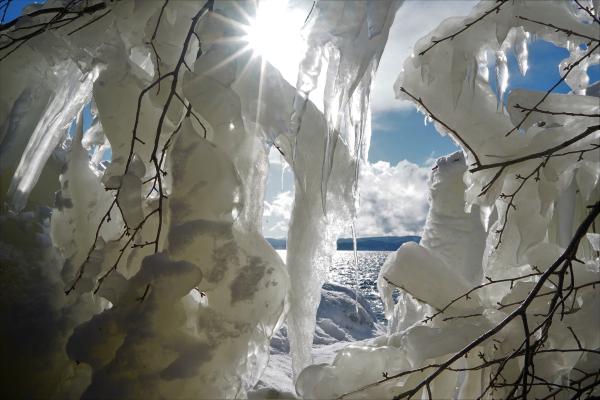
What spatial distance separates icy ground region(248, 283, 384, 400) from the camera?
4.43 m

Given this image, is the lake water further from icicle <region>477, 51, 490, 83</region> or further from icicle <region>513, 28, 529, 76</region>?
Answer: icicle <region>513, 28, 529, 76</region>

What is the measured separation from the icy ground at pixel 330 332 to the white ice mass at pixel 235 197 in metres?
2.22

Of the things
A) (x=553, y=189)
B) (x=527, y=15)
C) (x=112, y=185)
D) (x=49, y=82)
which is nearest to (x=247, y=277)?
(x=112, y=185)

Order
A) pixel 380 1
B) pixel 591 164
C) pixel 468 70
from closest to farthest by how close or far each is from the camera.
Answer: pixel 380 1, pixel 468 70, pixel 591 164

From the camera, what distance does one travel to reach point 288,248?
1.82m

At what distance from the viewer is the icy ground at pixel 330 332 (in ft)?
14.5

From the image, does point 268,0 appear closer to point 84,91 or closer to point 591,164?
point 84,91

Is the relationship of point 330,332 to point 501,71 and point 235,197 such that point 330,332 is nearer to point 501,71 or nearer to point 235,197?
point 501,71

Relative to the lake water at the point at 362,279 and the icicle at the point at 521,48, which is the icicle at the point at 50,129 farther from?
the icicle at the point at 521,48

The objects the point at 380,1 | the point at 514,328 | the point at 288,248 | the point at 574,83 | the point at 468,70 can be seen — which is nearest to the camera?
the point at 380,1

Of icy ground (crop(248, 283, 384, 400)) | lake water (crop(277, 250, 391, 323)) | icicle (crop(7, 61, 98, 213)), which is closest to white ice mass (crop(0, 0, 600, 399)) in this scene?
icicle (crop(7, 61, 98, 213))

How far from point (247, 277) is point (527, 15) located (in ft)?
5.91

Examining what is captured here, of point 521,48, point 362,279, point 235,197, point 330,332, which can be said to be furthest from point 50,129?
point 362,279

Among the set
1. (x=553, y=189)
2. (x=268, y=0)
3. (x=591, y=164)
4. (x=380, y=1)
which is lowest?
(x=553, y=189)
